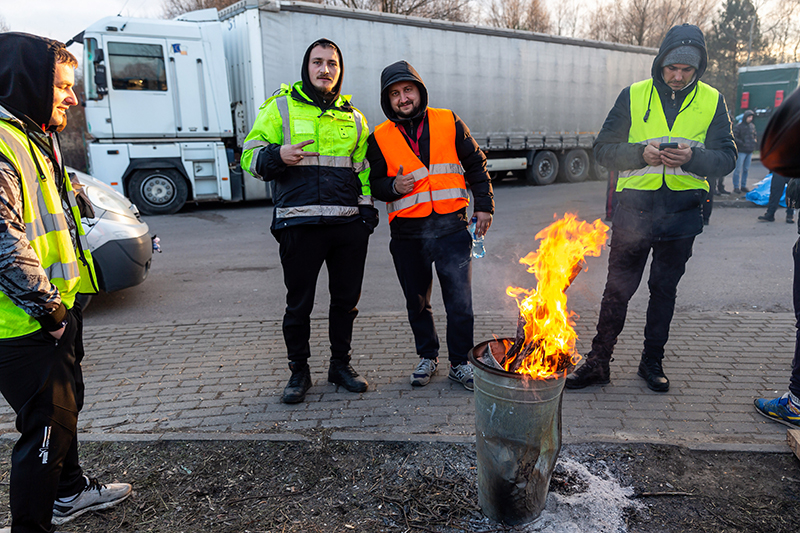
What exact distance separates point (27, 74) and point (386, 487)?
8.16ft

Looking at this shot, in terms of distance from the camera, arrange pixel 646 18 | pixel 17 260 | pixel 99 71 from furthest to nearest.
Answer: pixel 646 18
pixel 99 71
pixel 17 260

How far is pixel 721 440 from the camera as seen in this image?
127 inches

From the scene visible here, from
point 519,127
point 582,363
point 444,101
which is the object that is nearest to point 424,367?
point 582,363

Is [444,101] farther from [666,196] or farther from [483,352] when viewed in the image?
[483,352]

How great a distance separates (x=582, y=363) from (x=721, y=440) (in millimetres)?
1061

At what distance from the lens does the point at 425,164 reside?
3793mm

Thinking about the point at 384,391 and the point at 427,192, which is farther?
the point at 384,391

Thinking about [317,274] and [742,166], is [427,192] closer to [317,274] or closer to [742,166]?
[317,274]

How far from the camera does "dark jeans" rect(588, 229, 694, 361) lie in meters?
3.74

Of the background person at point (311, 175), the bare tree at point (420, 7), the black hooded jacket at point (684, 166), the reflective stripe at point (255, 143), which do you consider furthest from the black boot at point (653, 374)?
the bare tree at point (420, 7)

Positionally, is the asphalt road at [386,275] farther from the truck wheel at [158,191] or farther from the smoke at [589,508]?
the smoke at [589,508]

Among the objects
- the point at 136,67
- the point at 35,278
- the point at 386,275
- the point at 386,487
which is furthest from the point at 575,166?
the point at 35,278

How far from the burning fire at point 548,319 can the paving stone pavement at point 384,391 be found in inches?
35.0

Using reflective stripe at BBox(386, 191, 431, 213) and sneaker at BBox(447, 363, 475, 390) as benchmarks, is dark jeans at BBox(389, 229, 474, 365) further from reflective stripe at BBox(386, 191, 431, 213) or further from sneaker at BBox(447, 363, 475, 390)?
reflective stripe at BBox(386, 191, 431, 213)
